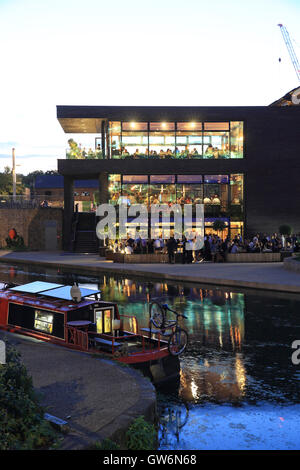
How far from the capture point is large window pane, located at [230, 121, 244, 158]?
48.3 metres

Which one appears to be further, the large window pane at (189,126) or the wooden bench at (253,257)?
the large window pane at (189,126)

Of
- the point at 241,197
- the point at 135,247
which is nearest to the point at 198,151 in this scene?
the point at 241,197

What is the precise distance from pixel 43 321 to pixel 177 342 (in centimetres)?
361

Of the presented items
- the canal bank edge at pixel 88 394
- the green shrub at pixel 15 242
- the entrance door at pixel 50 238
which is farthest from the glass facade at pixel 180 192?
the canal bank edge at pixel 88 394

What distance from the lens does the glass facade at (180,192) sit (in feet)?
157

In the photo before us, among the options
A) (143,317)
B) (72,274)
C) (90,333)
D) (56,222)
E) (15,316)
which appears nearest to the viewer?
(90,333)

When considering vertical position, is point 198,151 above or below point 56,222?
above

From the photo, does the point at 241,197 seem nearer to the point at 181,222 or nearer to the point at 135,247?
the point at 181,222

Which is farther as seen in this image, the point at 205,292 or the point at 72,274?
the point at 72,274

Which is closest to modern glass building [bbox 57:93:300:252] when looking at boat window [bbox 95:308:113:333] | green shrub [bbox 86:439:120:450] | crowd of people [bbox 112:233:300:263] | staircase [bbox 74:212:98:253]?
staircase [bbox 74:212:98:253]

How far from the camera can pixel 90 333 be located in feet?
43.7

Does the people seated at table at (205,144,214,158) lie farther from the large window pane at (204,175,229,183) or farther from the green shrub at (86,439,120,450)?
the green shrub at (86,439,120,450)

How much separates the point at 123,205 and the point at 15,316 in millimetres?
32241

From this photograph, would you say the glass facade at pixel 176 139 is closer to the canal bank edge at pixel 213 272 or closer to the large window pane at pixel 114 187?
the large window pane at pixel 114 187
